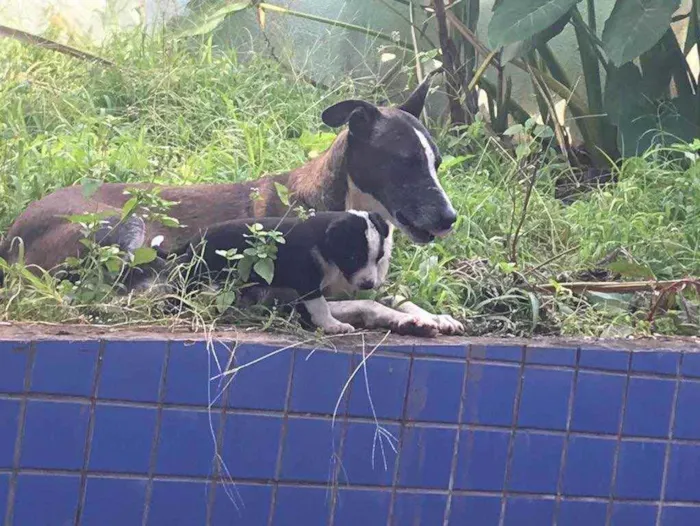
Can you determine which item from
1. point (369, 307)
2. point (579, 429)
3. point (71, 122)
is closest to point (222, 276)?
point (369, 307)

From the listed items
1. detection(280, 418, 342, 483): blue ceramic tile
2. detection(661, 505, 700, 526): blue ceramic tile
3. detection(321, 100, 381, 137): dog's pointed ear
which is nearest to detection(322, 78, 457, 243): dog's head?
detection(321, 100, 381, 137): dog's pointed ear

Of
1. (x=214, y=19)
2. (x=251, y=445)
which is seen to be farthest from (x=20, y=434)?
(x=214, y=19)

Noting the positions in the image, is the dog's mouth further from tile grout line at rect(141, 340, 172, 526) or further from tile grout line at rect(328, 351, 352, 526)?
tile grout line at rect(141, 340, 172, 526)

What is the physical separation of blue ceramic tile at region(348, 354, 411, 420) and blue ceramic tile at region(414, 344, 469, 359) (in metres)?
0.05

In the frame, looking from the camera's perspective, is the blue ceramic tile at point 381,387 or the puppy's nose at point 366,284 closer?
the blue ceramic tile at point 381,387

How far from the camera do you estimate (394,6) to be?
6.46 metres

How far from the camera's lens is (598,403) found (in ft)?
10.3

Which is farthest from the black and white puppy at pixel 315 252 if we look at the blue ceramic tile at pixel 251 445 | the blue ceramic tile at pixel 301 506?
the blue ceramic tile at pixel 301 506

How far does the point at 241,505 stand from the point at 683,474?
1376 millimetres

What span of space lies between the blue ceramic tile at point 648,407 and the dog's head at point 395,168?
79 cm

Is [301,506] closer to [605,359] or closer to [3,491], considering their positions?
[3,491]

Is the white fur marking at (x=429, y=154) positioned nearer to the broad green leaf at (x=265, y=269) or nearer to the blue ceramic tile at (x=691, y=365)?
the broad green leaf at (x=265, y=269)

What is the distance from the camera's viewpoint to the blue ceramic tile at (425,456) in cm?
298

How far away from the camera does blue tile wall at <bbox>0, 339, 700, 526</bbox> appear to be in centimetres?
275
